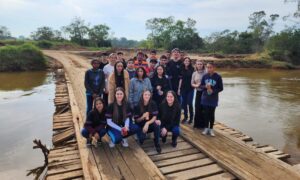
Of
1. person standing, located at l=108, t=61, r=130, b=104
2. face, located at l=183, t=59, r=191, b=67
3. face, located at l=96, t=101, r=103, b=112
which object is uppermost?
face, located at l=183, t=59, r=191, b=67

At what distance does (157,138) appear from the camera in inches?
204

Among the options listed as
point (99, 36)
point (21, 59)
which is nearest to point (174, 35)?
point (99, 36)

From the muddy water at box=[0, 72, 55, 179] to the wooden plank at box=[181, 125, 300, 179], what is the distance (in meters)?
3.62

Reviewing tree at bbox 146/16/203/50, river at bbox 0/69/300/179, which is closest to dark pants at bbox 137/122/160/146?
river at bbox 0/69/300/179

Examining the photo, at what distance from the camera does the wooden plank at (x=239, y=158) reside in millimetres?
4227

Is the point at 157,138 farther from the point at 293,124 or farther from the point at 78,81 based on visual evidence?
the point at 78,81

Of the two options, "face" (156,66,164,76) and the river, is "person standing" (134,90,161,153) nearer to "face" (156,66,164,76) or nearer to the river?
"face" (156,66,164,76)

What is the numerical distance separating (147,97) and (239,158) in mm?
1891

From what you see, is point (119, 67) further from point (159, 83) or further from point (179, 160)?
point (179, 160)

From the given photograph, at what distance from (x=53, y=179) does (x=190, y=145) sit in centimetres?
253

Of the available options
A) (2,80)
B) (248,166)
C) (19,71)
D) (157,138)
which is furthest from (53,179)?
(19,71)

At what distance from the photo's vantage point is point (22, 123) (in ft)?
30.3

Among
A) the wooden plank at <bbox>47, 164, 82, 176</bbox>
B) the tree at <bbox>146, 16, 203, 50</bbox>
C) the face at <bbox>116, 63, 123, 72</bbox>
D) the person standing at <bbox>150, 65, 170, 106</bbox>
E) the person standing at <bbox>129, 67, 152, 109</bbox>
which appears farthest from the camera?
the tree at <bbox>146, 16, 203, 50</bbox>

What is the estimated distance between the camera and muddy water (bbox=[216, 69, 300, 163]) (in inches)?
320
